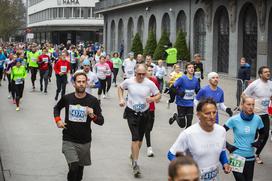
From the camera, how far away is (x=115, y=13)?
181ft

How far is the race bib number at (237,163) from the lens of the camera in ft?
22.7

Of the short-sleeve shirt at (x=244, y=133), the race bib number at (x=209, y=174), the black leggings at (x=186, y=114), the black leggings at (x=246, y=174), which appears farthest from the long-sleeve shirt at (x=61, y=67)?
the race bib number at (x=209, y=174)

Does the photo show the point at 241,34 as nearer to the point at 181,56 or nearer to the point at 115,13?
the point at 181,56

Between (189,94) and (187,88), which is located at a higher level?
(187,88)

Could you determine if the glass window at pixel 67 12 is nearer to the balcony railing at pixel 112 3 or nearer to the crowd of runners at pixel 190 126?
the balcony railing at pixel 112 3

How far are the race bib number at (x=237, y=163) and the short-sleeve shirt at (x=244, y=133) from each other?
0.18 meters

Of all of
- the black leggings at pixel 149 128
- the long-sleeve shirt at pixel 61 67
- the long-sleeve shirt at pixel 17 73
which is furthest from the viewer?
the long-sleeve shirt at pixel 61 67

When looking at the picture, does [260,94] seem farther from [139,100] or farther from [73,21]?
[73,21]

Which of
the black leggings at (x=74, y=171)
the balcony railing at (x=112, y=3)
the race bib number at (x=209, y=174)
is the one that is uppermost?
the balcony railing at (x=112, y=3)

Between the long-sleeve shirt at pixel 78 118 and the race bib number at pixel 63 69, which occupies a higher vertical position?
the race bib number at pixel 63 69

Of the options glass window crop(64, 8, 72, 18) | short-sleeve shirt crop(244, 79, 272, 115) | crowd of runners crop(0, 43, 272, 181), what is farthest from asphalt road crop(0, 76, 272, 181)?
glass window crop(64, 8, 72, 18)

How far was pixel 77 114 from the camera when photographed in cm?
744

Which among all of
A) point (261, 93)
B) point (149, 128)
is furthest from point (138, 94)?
point (261, 93)

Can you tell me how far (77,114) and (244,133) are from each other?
86.0 inches
